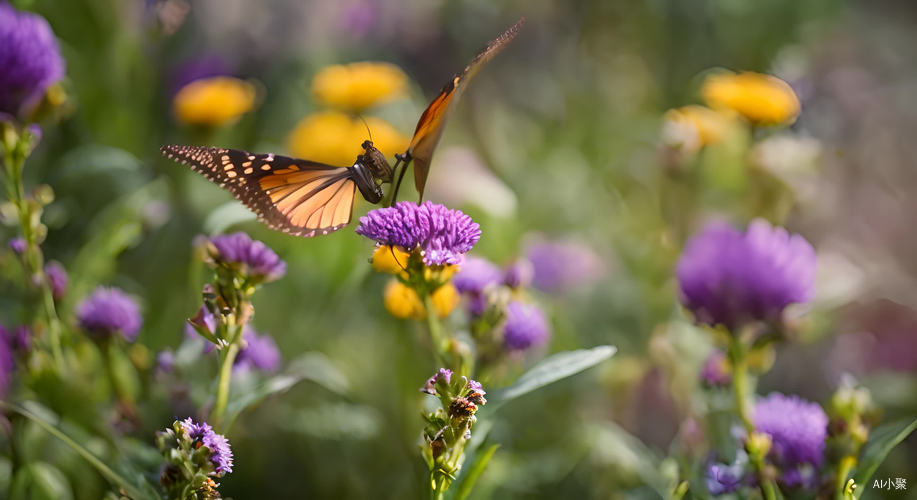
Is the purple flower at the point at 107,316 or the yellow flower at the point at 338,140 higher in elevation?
the yellow flower at the point at 338,140

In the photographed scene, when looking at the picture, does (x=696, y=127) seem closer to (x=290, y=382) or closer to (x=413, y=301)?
(x=413, y=301)

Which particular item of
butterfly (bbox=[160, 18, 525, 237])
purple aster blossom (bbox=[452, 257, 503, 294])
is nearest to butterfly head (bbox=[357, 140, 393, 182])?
butterfly (bbox=[160, 18, 525, 237])

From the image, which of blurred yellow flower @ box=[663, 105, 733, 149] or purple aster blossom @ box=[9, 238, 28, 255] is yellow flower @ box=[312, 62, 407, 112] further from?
purple aster blossom @ box=[9, 238, 28, 255]

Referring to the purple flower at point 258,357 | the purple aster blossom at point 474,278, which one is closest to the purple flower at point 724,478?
the purple aster blossom at point 474,278

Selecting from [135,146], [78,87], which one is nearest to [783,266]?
[135,146]

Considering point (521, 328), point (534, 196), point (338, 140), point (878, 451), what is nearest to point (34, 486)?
point (521, 328)

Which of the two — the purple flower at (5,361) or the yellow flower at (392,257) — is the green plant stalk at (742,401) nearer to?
the yellow flower at (392,257)
